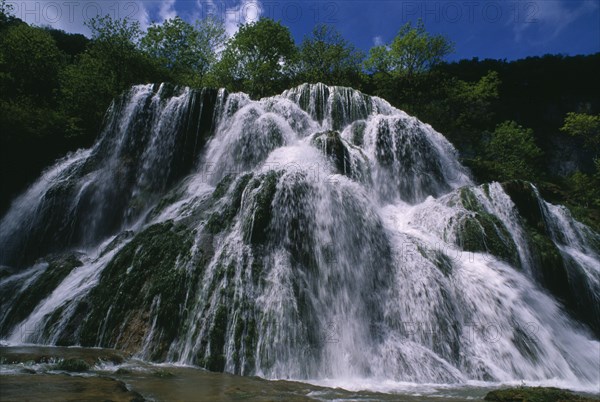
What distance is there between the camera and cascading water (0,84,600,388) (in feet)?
22.8

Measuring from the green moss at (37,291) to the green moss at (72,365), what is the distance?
15.9 feet

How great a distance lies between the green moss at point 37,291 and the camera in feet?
28.7

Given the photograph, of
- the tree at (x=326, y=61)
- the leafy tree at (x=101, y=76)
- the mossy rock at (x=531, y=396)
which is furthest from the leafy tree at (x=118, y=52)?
the mossy rock at (x=531, y=396)

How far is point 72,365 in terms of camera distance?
5.00 metres

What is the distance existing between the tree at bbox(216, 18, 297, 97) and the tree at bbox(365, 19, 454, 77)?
772cm

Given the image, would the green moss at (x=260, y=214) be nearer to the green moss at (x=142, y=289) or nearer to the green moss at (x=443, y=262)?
the green moss at (x=142, y=289)

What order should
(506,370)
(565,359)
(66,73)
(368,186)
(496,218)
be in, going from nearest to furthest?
(506,370)
(565,359)
(496,218)
(368,186)
(66,73)

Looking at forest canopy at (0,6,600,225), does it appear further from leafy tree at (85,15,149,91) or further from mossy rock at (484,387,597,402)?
mossy rock at (484,387,597,402)

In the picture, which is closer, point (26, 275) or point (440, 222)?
point (26, 275)

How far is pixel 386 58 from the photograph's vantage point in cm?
3431

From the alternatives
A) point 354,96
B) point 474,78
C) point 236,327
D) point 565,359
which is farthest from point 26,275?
point 474,78

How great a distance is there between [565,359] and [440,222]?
16.7ft

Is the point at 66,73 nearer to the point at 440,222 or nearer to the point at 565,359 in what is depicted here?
the point at 440,222

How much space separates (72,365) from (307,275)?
175 inches
